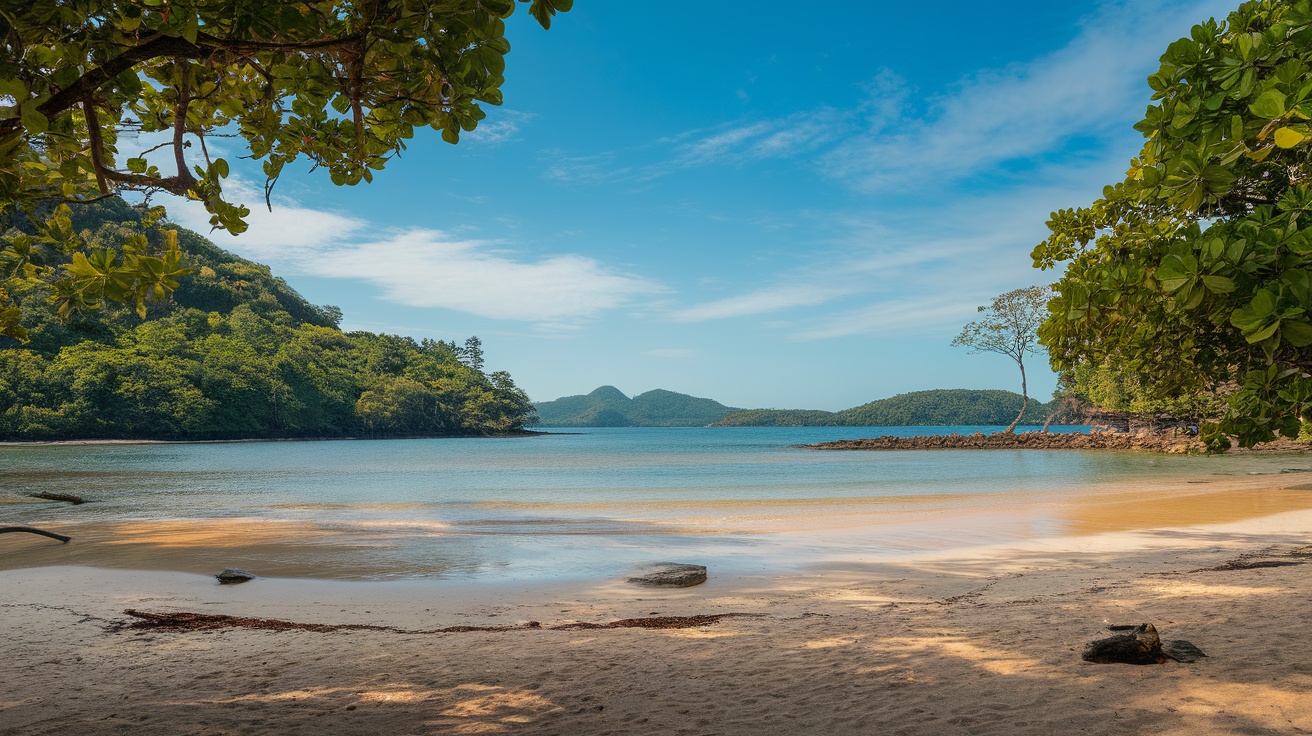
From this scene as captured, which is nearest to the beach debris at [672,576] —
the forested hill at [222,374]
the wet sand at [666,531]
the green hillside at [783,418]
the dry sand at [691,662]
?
the dry sand at [691,662]

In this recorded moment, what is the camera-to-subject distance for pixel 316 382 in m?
81.3

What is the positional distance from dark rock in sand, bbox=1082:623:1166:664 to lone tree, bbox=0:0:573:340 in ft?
14.8

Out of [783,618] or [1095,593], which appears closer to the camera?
[783,618]

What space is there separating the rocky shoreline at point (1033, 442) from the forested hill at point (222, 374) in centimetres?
5191

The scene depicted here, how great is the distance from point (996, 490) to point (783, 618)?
18.8 m

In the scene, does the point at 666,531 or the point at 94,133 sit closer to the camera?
the point at 94,133

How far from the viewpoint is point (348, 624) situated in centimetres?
592

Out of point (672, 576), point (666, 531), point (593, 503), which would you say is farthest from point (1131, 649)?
point (593, 503)

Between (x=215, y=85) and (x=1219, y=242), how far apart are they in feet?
15.6

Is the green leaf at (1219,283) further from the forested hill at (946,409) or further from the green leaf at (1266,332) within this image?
the forested hill at (946,409)

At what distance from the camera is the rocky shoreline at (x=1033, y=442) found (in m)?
41.8

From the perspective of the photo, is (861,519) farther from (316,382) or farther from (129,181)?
(316,382)

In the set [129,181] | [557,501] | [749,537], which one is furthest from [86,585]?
[557,501]

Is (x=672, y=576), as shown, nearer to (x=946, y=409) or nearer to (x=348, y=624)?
(x=348, y=624)
